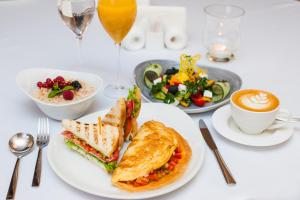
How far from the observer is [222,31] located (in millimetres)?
1827

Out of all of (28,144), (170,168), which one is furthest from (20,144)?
(170,168)

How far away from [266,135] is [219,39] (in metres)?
0.70

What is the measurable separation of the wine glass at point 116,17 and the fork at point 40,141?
0.28 metres

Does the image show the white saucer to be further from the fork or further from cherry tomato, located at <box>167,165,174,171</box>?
the fork

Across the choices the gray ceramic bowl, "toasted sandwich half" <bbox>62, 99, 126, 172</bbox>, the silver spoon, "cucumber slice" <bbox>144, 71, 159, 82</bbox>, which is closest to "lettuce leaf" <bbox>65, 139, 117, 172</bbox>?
"toasted sandwich half" <bbox>62, 99, 126, 172</bbox>

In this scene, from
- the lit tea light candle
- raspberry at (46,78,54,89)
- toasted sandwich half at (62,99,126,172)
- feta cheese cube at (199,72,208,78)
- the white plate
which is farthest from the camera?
the lit tea light candle

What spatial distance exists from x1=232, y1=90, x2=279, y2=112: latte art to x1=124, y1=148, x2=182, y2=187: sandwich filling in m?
0.25

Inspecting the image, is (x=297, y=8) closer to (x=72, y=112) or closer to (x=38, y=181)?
(x=72, y=112)

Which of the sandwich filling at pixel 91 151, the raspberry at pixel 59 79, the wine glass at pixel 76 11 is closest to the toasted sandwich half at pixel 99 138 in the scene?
the sandwich filling at pixel 91 151

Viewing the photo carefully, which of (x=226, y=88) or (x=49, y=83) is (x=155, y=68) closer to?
(x=226, y=88)

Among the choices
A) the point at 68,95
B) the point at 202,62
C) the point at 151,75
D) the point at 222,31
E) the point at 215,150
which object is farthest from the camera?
the point at 222,31

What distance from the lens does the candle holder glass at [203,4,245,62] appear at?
1.75m

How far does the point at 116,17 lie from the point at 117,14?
0.04ft

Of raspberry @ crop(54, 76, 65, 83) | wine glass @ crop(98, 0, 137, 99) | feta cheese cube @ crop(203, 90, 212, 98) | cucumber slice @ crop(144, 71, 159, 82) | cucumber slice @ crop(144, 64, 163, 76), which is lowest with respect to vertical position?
feta cheese cube @ crop(203, 90, 212, 98)
